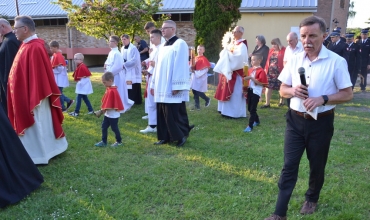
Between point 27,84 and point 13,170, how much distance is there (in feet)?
4.51

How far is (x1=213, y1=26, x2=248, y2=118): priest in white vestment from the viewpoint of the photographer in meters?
7.54

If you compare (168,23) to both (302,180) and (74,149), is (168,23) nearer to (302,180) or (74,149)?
(74,149)

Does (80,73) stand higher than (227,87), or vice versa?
(80,73)

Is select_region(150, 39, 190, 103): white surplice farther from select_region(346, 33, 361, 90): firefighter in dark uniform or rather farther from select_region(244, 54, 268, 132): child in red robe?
select_region(346, 33, 361, 90): firefighter in dark uniform

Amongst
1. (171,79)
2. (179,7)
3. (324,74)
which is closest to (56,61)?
(171,79)

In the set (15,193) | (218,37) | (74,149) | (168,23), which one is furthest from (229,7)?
(15,193)

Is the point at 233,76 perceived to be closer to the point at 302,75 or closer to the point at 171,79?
the point at 171,79

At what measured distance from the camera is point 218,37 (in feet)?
43.3

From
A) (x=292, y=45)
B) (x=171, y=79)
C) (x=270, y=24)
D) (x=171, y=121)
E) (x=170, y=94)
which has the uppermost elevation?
(x=270, y=24)

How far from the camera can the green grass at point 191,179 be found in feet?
12.2

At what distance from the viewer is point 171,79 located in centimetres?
562

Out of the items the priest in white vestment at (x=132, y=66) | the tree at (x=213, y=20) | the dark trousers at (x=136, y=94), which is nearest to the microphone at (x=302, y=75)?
the priest in white vestment at (x=132, y=66)

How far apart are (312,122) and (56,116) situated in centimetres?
371

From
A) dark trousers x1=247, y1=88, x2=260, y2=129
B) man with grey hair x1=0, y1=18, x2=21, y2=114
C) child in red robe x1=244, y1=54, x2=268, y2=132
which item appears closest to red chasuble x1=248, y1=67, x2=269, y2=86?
child in red robe x1=244, y1=54, x2=268, y2=132
